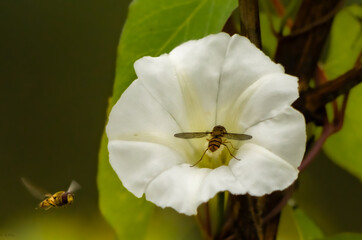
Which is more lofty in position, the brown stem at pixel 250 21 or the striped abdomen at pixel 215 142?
the brown stem at pixel 250 21

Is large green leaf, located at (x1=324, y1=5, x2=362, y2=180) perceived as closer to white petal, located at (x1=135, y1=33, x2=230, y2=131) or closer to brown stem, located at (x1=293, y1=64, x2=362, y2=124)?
brown stem, located at (x1=293, y1=64, x2=362, y2=124)

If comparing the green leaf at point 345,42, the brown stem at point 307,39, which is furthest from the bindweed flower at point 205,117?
the green leaf at point 345,42

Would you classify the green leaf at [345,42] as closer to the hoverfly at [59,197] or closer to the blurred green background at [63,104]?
the hoverfly at [59,197]

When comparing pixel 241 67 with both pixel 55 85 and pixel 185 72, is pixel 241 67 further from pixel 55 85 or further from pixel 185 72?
pixel 55 85

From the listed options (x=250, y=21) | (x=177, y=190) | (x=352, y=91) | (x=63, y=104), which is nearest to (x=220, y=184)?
(x=177, y=190)

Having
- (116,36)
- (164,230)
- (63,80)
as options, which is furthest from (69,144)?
(164,230)

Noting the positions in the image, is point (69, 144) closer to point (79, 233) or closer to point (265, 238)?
point (79, 233)
